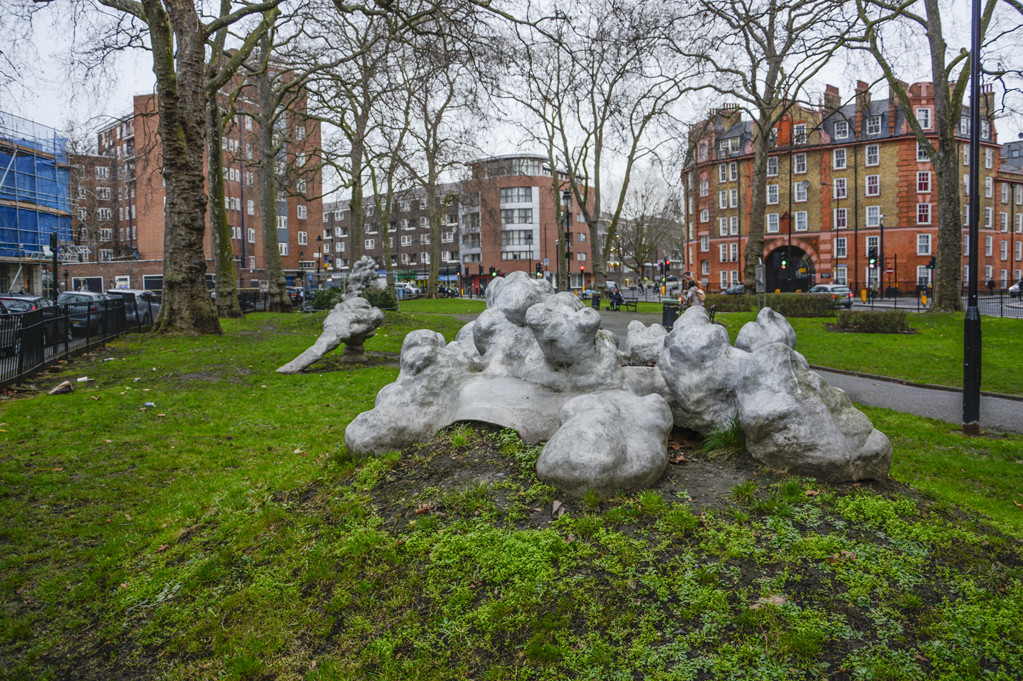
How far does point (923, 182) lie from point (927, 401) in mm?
53216

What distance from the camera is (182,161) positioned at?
570 inches

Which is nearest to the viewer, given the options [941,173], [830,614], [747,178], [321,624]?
[830,614]

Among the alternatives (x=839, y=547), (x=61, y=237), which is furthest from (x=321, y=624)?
(x=61, y=237)

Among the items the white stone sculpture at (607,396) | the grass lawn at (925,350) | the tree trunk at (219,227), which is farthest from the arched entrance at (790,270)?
the white stone sculpture at (607,396)

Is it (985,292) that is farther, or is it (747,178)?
(747,178)

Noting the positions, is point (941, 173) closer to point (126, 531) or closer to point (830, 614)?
point (830, 614)

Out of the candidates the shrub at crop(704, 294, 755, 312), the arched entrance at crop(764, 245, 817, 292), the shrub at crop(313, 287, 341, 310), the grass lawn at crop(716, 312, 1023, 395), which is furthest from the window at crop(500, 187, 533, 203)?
the grass lawn at crop(716, 312, 1023, 395)

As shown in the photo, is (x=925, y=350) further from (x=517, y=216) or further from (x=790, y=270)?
(x=517, y=216)

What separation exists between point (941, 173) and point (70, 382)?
2302 cm

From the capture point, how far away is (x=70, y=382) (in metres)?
9.78

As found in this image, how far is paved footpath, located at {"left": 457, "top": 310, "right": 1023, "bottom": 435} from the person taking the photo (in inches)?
315

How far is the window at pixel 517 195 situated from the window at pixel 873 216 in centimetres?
3950

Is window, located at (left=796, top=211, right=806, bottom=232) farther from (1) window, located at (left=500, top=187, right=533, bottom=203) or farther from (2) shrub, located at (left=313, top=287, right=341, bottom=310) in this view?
(2) shrub, located at (left=313, top=287, right=341, bottom=310)

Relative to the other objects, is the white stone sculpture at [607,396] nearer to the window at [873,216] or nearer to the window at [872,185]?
the window at [873,216]
